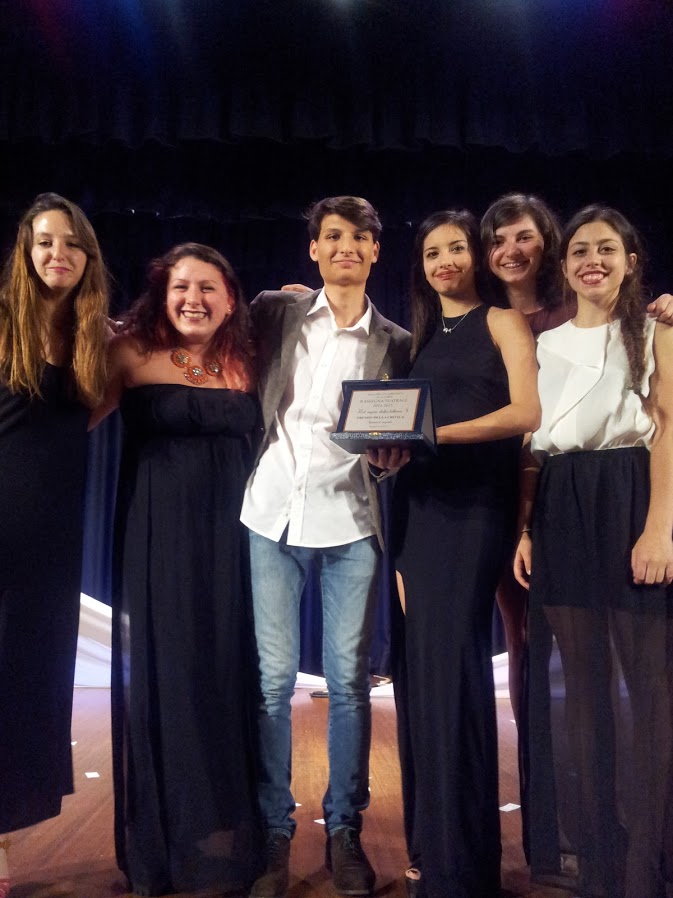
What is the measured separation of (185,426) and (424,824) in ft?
3.55

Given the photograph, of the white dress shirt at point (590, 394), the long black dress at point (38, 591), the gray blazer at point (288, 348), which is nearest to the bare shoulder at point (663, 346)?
the white dress shirt at point (590, 394)

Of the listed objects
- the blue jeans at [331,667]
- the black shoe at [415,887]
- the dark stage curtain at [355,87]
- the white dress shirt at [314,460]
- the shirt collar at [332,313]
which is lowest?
the black shoe at [415,887]

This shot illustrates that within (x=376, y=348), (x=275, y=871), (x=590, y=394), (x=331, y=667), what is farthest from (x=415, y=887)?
(x=376, y=348)

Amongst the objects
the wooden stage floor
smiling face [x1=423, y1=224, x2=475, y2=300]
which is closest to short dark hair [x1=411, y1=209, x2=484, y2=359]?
smiling face [x1=423, y1=224, x2=475, y2=300]

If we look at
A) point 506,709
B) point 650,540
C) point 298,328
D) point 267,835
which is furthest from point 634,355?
point 506,709

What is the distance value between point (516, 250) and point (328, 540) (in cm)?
102

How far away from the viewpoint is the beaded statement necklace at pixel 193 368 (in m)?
2.07

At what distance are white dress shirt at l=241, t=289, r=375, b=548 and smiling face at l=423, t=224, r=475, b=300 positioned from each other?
236mm

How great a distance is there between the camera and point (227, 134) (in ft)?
12.1

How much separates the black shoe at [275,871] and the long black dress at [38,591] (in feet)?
1.70

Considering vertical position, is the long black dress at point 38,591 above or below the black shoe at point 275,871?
above

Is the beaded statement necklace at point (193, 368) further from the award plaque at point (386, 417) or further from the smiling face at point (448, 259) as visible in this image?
the smiling face at point (448, 259)

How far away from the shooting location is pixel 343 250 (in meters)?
2.11

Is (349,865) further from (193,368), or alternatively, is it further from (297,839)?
(193,368)
